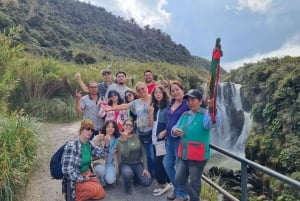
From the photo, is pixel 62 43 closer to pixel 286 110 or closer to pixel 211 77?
pixel 286 110

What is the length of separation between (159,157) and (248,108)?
20.9 meters

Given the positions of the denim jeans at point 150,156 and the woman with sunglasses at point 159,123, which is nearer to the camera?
the woman with sunglasses at point 159,123

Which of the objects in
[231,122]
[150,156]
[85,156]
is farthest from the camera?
[231,122]

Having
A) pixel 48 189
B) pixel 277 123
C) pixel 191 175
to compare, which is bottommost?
pixel 48 189

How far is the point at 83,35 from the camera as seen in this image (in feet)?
185

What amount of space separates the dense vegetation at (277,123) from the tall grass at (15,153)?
1062 cm

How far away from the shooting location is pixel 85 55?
3431 cm

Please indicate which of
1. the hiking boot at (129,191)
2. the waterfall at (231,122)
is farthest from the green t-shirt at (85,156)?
the waterfall at (231,122)

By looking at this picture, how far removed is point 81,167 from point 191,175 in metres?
1.73

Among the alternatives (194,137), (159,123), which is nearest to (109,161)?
(159,123)

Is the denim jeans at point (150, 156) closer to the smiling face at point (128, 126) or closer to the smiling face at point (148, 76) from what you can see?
the smiling face at point (128, 126)

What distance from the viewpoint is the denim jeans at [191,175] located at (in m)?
4.62

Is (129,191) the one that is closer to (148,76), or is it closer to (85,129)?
A: (85,129)

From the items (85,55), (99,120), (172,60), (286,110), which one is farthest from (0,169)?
(172,60)
